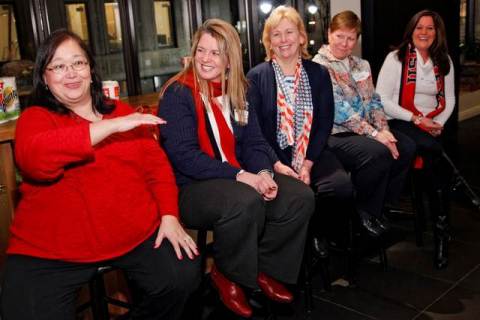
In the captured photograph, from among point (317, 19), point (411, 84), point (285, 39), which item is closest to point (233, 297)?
point (285, 39)

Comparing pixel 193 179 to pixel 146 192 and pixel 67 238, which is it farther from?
pixel 67 238

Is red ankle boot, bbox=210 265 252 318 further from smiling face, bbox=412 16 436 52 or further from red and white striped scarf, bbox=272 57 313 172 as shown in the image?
smiling face, bbox=412 16 436 52

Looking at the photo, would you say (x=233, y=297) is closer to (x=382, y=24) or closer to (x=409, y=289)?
(x=409, y=289)

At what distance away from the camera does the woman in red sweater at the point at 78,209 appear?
1.71 metres

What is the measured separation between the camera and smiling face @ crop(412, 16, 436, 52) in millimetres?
3287

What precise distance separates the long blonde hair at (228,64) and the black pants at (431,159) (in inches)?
47.1

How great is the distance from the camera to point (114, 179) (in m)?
1.86

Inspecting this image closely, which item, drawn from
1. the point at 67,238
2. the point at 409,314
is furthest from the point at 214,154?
the point at 409,314

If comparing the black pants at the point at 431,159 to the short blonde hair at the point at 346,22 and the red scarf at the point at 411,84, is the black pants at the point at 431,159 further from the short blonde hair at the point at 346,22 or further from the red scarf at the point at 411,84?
the short blonde hair at the point at 346,22

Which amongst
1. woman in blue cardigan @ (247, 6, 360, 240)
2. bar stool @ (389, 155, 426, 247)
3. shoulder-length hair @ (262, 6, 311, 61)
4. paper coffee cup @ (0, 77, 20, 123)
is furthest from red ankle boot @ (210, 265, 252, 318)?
bar stool @ (389, 155, 426, 247)

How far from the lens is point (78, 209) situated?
1779 mm

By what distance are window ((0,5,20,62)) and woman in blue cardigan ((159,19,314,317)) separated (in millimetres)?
1503

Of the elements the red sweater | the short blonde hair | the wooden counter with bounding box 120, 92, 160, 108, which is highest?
the short blonde hair

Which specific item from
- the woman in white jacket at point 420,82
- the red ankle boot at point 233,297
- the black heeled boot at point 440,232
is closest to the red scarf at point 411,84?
the woman in white jacket at point 420,82
